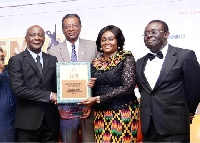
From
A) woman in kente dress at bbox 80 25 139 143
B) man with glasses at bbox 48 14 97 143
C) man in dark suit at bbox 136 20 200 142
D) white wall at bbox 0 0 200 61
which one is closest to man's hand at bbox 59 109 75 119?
man with glasses at bbox 48 14 97 143

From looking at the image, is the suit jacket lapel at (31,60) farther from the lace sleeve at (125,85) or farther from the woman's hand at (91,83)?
the lace sleeve at (125,85)

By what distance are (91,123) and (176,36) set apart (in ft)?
5.23

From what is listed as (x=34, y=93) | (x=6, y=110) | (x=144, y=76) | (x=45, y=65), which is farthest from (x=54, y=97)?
(x=144, y=76)

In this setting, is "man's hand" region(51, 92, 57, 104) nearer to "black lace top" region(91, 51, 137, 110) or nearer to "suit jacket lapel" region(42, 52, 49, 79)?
"suit jacket lapel" region(42, 52, 49, 79)

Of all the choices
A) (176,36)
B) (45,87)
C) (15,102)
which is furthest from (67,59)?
(176,36)

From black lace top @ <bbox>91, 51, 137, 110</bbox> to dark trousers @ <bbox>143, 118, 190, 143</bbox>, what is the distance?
33 cm

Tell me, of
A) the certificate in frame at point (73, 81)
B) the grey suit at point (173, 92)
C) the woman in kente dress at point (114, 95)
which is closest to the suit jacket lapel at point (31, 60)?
the certificate in frame at point (73, 81)

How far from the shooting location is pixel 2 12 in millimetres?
4602

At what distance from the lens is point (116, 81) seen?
10.3 ft

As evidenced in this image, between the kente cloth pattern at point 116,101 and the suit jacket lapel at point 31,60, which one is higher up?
the suit jacket lapel at point 31,60

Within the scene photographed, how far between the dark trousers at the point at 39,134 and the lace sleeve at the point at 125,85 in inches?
25.8

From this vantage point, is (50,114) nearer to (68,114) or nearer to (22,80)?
(68,114)

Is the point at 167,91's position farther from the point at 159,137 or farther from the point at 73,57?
the point at 73,57

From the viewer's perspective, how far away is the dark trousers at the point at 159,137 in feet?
9.70
